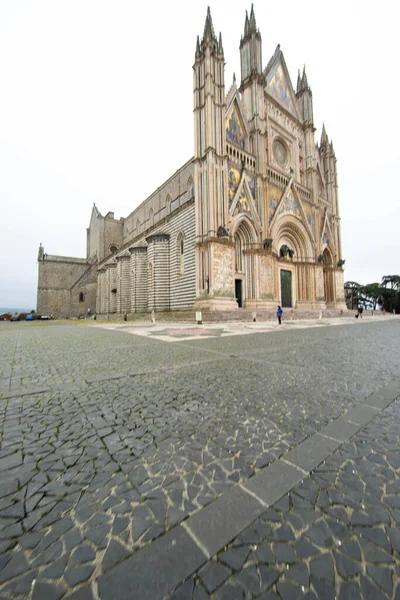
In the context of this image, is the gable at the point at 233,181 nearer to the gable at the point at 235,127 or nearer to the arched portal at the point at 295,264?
the gable at the point at 235,127

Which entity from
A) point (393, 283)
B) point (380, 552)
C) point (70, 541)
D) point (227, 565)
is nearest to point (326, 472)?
point (380, 552)

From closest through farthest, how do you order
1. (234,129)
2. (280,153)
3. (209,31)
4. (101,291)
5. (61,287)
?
(209,31)
(234,129)
(280,153)
(101,291)
(61,287)

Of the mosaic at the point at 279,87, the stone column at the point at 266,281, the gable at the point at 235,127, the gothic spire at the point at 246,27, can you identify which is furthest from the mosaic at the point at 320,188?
the gothic spire at the point at 246,27

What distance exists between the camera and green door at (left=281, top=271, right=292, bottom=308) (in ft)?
79.4

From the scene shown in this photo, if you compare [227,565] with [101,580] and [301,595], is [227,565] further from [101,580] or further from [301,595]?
[101,580]

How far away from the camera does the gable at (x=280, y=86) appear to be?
24852 millimetres

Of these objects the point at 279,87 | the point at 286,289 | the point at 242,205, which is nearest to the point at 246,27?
the point at 279,87

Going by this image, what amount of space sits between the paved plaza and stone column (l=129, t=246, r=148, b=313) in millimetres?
21913

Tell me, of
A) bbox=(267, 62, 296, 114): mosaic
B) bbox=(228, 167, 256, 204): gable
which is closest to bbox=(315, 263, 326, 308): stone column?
bbox=(228, 167, 256, 204): gable

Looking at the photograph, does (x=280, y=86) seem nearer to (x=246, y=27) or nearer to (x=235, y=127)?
(x=246, y=27)

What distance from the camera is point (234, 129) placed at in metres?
20.4

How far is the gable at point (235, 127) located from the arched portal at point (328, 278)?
16.2m

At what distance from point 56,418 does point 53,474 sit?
765 mm

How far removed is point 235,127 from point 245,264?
38.0 feet
